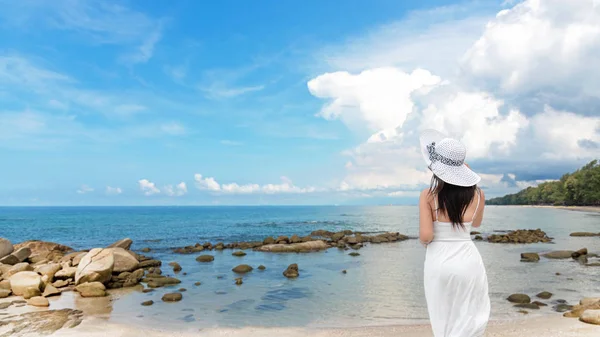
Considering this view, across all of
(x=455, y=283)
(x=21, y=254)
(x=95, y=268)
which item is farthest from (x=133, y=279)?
(x=455, y=283)

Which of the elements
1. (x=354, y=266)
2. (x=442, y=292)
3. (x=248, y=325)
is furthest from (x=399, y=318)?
(x=354, y=266)

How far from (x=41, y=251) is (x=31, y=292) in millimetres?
13478

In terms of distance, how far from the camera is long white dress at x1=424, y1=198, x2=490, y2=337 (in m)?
4.01

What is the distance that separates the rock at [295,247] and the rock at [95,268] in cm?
1491

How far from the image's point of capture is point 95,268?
17.2 metres

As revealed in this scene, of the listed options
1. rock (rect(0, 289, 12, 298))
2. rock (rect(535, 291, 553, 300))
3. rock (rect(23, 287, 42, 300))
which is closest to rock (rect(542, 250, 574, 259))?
rock (rect(535, 291, 553, 300))

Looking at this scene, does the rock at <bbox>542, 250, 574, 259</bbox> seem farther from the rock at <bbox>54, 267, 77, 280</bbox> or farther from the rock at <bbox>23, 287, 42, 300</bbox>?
the rock at <bbox>23, 287, 42, 300</bbox>

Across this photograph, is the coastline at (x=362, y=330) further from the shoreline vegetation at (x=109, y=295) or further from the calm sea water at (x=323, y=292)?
the calm sea water at (x=323, y=292)

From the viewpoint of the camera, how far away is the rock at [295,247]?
102 ft

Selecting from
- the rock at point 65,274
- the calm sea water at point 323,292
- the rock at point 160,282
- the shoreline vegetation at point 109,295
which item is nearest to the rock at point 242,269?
the shoreline vegetation at point 109,295

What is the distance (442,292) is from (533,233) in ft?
136

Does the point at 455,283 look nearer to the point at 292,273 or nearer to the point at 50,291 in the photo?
the point at 50,291

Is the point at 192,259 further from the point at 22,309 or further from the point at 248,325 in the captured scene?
the point at 248,325

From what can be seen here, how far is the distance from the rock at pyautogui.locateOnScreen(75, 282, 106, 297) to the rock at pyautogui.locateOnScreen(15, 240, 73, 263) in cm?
801
